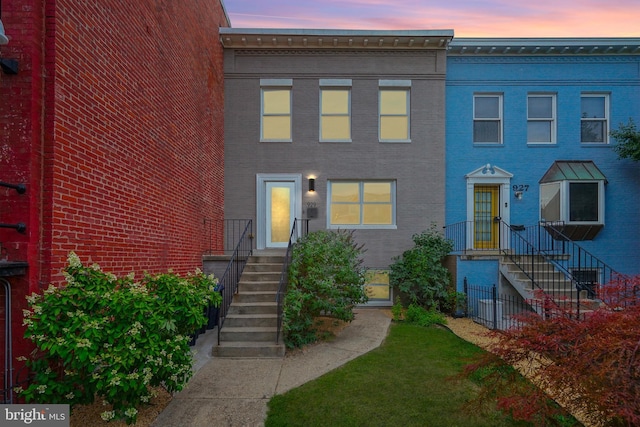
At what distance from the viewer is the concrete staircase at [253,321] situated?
6355 millimetres

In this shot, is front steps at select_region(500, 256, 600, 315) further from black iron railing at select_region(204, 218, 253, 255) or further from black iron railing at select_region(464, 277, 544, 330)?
black iron railing at select_region(204, 218, 253, 255)

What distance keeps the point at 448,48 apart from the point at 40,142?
35.4ft

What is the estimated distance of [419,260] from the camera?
9.71 meters

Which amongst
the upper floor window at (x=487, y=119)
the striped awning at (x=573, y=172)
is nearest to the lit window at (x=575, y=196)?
the striped awning at (x=573, y=172)

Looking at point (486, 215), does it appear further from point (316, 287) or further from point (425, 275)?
point (316, 287)

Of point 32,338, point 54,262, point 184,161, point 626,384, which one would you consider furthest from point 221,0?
point 626,384

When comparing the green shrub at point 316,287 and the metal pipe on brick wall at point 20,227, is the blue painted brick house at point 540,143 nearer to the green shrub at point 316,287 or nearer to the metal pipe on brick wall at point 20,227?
the green shrub at point 316,287

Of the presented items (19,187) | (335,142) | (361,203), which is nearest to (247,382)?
(19,187)

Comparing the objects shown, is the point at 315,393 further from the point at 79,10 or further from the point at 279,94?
the point at 279,94

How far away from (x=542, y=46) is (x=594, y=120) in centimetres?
283

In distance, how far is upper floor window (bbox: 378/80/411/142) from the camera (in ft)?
37.2

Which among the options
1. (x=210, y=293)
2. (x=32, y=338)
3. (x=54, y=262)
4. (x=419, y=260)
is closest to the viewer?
(x=32, y=338)

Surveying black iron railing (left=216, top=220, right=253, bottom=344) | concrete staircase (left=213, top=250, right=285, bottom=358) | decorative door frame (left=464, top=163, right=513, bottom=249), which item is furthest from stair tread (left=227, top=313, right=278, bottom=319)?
decorative door frame (left=464, top=163, right=513, bottom=249)

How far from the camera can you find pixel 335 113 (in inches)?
448
